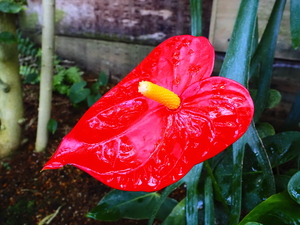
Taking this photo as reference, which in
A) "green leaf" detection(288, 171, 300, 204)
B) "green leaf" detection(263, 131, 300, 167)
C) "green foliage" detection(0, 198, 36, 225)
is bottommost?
"green foliage" detection(0, 198, 36, 225)

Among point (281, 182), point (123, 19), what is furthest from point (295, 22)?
point (123, 19)

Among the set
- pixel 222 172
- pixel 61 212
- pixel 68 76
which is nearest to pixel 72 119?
pixel 68 76

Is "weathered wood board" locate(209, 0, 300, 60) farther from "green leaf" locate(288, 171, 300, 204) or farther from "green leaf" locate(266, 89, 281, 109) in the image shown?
"green leaf" locate(288, 171, 300, 204)

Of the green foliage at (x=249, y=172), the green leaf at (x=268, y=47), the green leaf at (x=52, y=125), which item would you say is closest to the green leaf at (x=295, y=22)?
the green foliage at (x=249, y=172)

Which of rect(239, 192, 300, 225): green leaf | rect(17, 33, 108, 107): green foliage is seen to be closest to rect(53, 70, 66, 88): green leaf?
rect(17, 33, 108, 107): green foliage

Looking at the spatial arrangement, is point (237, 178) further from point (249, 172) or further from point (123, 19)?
point (123, 19)

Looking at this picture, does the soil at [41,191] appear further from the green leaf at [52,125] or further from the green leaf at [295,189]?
the green leaf at [295,189]

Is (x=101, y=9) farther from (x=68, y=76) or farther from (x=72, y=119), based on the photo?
(x=72, y=119)
